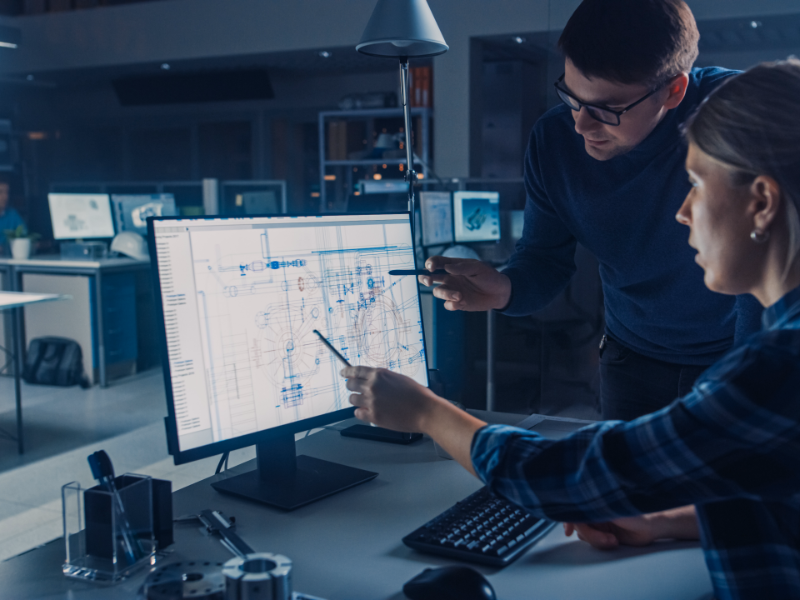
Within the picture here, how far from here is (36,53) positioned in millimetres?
8156

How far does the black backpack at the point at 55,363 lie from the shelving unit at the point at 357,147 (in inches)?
100

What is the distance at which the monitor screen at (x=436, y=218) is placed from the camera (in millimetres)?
4145

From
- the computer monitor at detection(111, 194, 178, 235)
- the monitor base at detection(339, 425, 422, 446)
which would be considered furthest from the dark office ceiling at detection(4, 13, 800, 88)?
the monitor base at detection(339, 425, 422, 446)

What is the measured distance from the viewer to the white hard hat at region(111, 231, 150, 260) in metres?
4.77

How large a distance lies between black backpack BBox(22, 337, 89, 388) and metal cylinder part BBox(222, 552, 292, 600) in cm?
411

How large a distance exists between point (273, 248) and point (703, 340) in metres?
0.80

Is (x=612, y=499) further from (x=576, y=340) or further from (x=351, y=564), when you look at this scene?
(x=576, y=340)

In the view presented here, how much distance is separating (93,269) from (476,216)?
2.35 m

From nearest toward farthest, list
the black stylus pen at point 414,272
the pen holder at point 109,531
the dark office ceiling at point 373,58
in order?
the pen holder at point 109,531, the black stylus pen at point 414,272, the dark office ceiling at point 373,58

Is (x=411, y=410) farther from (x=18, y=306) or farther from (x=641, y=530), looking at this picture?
(x=18, y=306)

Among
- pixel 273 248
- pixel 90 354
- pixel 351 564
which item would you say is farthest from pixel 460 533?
pixel 90 354

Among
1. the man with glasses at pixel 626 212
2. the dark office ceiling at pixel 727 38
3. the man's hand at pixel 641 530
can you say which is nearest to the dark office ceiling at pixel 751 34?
the dark office ceiling at pixel 727 38

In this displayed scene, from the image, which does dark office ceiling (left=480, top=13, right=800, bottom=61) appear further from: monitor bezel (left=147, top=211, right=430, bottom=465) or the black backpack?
monitor bezel (left=147, top=211, right=430, bottom=465)

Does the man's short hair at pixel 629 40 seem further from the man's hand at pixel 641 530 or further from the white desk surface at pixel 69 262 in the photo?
the white desk surface at pixel 69 262
